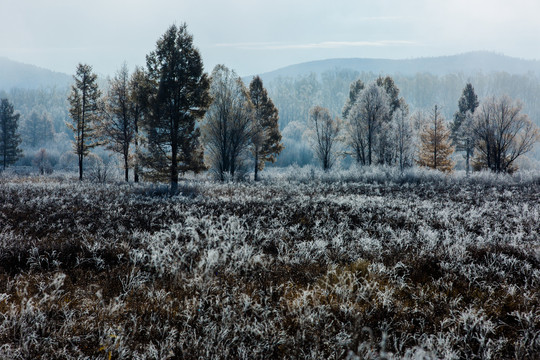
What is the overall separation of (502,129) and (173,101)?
32.2m

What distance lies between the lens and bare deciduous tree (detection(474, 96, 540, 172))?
2814 cm

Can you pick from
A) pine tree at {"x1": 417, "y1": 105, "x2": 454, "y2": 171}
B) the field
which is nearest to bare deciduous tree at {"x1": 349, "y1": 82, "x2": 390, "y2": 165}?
pine tree at {"x1": 417, "y1": 105, "x2": 454, "y2": 171}

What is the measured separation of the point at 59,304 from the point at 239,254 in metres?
2.60

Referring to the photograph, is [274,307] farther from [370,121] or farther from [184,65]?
[370,121]

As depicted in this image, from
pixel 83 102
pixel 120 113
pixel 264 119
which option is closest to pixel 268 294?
pixel 120 113

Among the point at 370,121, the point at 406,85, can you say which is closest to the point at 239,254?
the point at 370,121

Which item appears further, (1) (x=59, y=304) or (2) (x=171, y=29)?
(2) (x=171, y=29)

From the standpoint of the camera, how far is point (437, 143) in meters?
35.9

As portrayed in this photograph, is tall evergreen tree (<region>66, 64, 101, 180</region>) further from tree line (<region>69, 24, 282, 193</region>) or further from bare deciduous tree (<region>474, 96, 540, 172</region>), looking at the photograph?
bare deciduous tree (<region>474, 96, 540, 172</region>)

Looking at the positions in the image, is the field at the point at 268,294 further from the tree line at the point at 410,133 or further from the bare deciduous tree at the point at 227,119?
the tree line at the point at 410,133

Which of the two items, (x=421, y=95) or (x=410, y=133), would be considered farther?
(x=421, y=95)

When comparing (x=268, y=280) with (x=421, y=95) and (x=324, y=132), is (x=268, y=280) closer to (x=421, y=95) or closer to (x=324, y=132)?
(x=324, y=132)

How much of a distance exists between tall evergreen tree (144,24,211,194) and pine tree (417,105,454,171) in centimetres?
3119

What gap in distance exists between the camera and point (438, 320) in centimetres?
319
